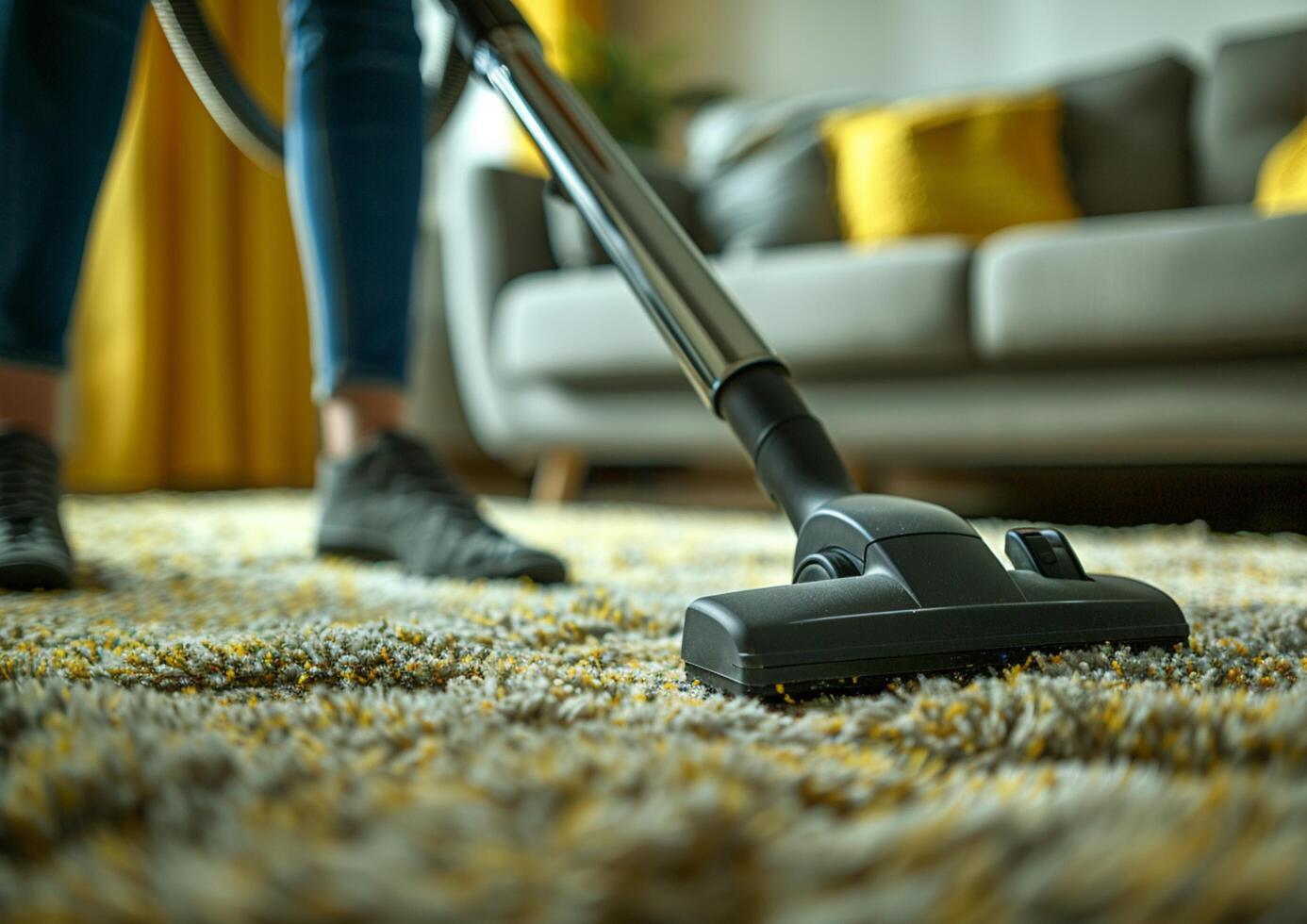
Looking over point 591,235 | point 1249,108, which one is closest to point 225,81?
point 591,235

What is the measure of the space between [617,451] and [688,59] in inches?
75.9

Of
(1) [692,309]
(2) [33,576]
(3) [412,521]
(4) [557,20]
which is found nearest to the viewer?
(1) [692,309]

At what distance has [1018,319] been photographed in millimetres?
1262

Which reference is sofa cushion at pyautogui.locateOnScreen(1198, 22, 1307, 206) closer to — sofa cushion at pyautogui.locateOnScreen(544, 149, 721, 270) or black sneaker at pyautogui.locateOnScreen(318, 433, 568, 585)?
sofa cushion at pyautogui.locateOnScreen(544, 149, 721, 270)

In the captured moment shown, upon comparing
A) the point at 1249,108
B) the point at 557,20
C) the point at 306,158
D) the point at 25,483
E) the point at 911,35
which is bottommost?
the point at 25,483

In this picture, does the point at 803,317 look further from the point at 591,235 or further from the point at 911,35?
the point at 911,35

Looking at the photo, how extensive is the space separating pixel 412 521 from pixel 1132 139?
166 cm

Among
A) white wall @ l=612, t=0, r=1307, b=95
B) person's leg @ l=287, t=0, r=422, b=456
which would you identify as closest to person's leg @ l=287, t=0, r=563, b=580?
person's leg @ l=287, t=0, r=422, b=456

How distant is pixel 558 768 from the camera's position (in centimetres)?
24

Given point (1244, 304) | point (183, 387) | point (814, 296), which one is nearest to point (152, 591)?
point (814, 296)

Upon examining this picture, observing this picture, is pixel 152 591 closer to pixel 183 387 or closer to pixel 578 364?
pixel 578 364

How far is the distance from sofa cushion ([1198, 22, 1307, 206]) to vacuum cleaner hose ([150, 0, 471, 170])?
1432mm

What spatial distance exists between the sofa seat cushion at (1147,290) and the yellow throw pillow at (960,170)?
0.48 m

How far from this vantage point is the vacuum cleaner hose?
91 centimetres
